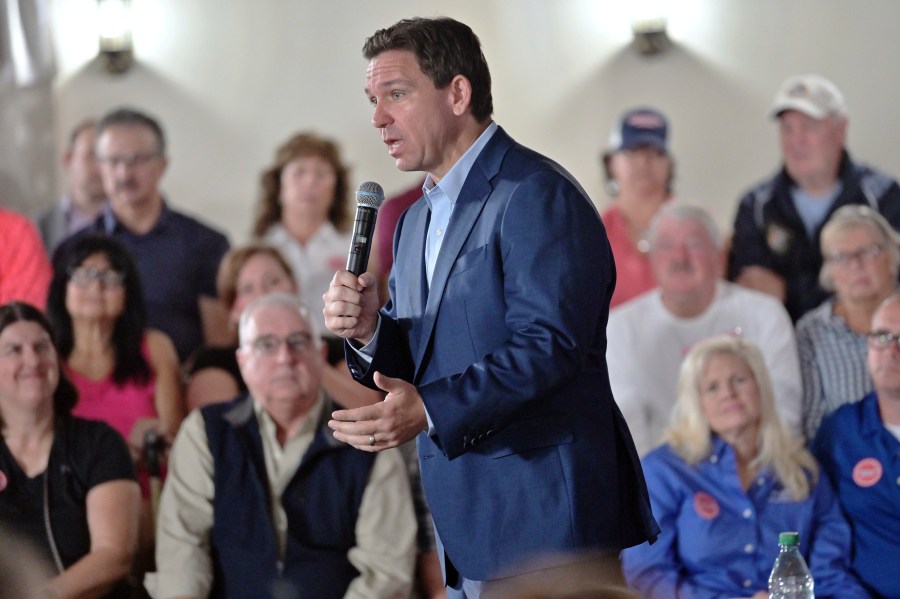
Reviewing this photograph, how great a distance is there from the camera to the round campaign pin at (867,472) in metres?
3.56

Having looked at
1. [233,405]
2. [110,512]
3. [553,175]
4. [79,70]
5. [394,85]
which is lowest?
[110,512]

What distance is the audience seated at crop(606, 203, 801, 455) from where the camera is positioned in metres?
4.20

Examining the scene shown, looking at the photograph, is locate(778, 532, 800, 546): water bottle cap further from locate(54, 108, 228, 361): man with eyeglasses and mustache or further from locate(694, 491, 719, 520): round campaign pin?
locate(54, 108, 228, 361): man with eyeglasses and mustache

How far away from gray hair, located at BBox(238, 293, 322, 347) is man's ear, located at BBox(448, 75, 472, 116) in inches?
68.3

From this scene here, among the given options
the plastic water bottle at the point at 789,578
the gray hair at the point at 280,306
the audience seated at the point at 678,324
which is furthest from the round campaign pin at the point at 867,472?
the gray hair at the point at 280,306

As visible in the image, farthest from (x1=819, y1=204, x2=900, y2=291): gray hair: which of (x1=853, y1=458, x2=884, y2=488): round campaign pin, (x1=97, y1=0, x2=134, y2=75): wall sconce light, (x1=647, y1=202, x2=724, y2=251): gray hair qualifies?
(x1=97, y1=0, x2=134, y2=75): wall sconce light

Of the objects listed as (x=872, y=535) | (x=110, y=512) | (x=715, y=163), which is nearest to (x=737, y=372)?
(x=872, y=535)

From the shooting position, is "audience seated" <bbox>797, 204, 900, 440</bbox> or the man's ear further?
"audience seated" <bbox>797, 204, 900, 440</bbox>

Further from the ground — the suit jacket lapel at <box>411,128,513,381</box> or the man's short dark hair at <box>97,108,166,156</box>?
the man's short dark hair at <box>97,108,166,156</box>

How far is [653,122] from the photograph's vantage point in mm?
4910

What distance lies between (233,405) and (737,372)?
4.68 feet

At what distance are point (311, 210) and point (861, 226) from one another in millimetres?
1942

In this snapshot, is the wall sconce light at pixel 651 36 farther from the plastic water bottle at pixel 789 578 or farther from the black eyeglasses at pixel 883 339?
the plastic water bottle at pixel 789 578

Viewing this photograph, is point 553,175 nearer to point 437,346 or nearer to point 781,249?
point 437,346
